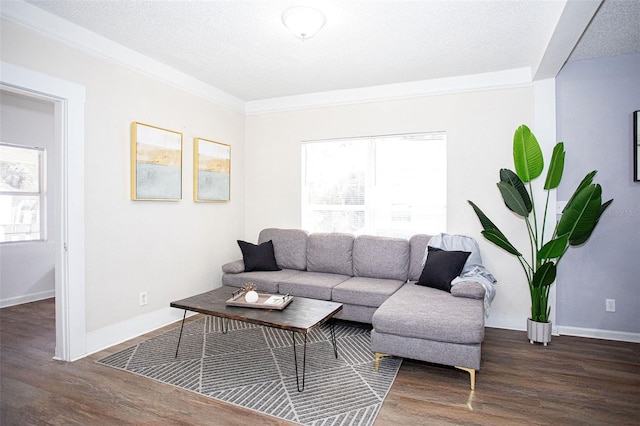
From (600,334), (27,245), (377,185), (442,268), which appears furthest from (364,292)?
(27,245)

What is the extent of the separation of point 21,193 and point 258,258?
3325 mm

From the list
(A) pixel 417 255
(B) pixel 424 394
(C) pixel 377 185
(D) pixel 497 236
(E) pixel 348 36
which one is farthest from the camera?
(C) pixel 377 185

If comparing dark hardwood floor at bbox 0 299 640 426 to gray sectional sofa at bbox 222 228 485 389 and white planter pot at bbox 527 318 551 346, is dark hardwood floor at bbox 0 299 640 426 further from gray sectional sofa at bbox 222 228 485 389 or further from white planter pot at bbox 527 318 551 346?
gray sectional sofa at bbox 222 228 485 389

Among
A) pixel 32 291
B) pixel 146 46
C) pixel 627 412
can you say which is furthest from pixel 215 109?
pixel 627 412

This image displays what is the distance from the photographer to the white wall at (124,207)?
9.62ft

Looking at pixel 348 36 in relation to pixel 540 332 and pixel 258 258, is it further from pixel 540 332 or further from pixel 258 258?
pixel 540 332

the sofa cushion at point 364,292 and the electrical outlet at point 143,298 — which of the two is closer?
the sofa cushion at point 364,292

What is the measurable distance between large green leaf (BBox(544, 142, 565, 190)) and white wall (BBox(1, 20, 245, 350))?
11.8 feet

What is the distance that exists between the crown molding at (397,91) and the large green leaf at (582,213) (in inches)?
54.5

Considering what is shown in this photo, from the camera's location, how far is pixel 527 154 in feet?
10.7

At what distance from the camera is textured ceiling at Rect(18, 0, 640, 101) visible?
2559 millimetres

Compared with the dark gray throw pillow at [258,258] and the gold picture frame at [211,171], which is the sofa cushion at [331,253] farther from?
the gold picture frame at [211,171]

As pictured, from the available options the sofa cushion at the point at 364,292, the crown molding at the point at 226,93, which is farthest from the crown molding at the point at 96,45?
the sofa cushion at the point at 364,292

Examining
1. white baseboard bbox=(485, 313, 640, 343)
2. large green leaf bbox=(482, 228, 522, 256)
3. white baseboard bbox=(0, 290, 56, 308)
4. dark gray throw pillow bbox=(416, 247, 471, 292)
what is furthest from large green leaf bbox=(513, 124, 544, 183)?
white baseboard bbox=(0, 290, 56, 308)
